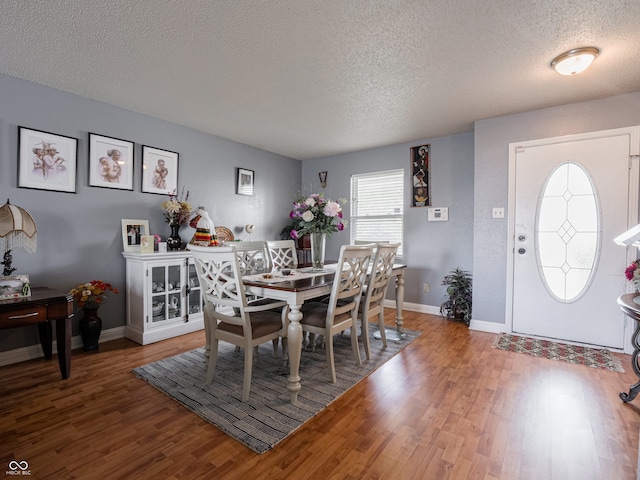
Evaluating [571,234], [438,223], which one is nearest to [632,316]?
[571,234]

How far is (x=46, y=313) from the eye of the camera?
2.26 meters

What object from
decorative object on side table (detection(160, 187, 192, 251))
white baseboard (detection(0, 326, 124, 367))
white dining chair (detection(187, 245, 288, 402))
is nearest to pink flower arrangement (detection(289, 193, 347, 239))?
white dining chair (detection(187, 245, 288, 402))

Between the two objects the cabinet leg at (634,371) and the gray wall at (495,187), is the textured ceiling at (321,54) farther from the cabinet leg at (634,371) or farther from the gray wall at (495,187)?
the cabinet leg at (634,371)

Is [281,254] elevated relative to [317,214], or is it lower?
lower

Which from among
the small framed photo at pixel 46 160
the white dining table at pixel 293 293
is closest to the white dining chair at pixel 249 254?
the white dining table at pixel 293 293

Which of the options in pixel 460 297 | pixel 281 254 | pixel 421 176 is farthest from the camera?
pixel 421 176

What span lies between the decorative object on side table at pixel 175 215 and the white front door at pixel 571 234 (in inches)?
146

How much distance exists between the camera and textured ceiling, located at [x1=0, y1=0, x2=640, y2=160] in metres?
1.82

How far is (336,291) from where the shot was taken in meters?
2.24

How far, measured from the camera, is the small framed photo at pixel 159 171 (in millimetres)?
3504

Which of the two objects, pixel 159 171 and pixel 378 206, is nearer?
pixel 159 171

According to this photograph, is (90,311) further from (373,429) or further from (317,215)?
(373,429)

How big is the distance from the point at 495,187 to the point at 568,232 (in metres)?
0.83

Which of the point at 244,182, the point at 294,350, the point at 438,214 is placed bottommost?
the point at 294,350
